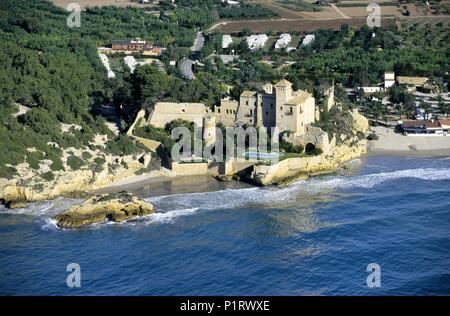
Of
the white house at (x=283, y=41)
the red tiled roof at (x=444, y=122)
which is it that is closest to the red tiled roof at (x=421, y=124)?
the red tiled roof at (x=444, y=122)

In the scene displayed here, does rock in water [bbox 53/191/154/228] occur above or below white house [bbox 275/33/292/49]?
below

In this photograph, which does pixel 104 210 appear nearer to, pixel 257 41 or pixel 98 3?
pixel 257 41

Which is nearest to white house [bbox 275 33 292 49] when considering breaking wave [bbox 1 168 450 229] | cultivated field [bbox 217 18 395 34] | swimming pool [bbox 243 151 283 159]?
cultivated field [bbox 217 18 395 34]

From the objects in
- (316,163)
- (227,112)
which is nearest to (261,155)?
(316,163)

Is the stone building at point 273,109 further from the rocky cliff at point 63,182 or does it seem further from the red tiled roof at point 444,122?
the red tiled roof at point 444,122

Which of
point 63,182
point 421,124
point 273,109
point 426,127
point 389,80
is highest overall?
point 389,80

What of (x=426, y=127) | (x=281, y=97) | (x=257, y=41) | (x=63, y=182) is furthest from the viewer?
(x=257, y=41)

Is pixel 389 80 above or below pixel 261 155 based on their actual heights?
above

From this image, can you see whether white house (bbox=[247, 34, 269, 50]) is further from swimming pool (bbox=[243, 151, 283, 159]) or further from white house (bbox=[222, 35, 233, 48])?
swimming pool (bbox=[243, 151, 283, 159])
